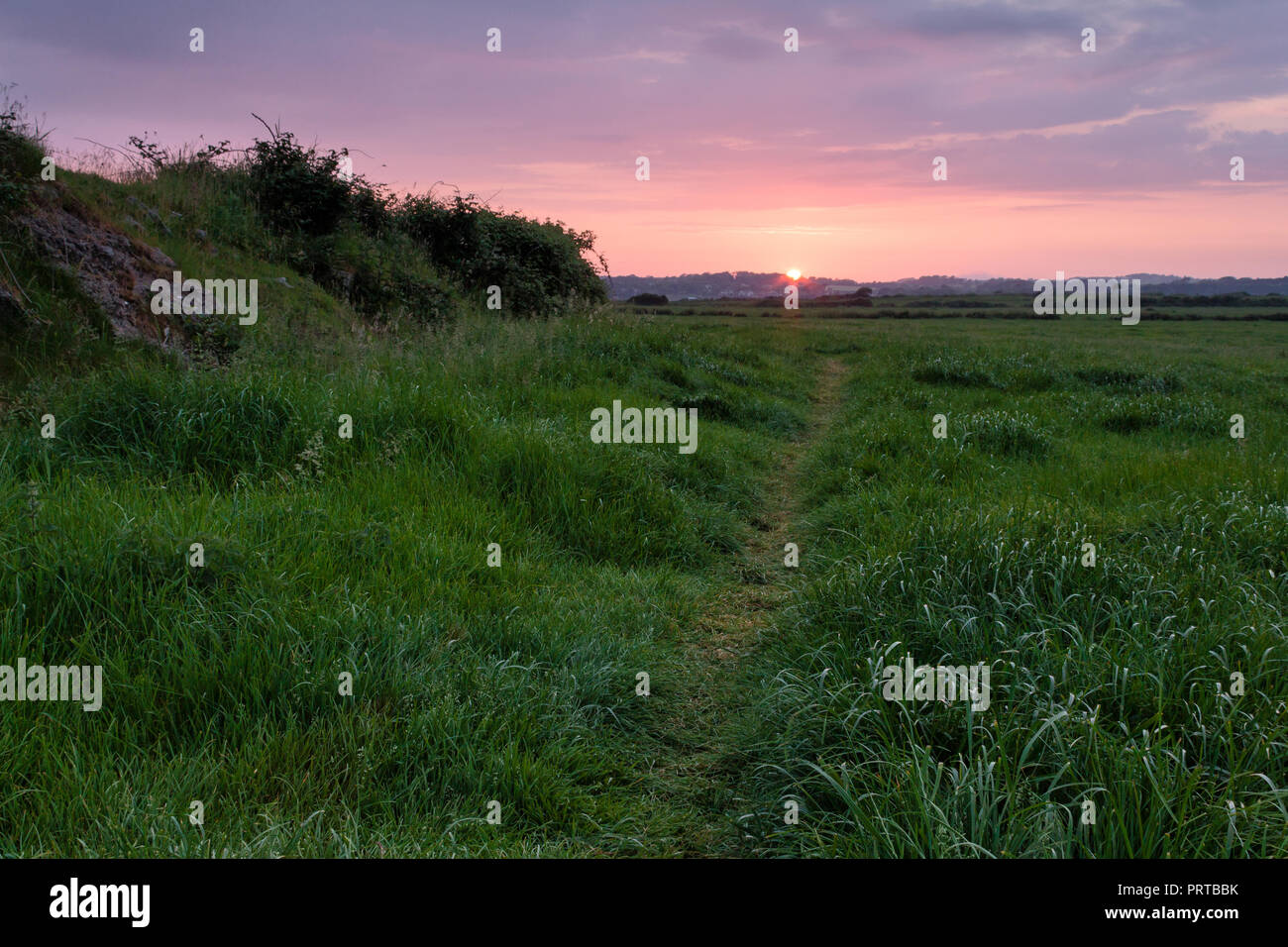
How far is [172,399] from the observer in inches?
243

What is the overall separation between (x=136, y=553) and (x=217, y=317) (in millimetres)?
6106

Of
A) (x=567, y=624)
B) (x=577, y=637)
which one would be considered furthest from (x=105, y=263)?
(x=577, y=637)

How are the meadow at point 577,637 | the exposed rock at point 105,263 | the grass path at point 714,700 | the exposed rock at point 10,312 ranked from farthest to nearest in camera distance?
the exposed rock at point 105,263, the exposed rock at point 10,312, the grass path at point 714,700, the meadow at point 577,637

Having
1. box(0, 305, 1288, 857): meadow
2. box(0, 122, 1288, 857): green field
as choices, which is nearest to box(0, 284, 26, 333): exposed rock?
box(0, 122, 1288, 857): green field

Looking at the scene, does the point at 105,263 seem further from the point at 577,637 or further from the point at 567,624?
the point at 577,637

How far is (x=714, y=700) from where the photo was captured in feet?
13.8

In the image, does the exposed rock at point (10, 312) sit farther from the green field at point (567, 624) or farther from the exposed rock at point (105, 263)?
the exposed rock at point (105, 263)

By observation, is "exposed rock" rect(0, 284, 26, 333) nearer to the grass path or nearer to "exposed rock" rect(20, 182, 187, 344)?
"exposed rock" rect(20, 182, 187, 344)

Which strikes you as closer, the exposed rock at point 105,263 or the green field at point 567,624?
the green field at point 567,624

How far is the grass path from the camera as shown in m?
3.24

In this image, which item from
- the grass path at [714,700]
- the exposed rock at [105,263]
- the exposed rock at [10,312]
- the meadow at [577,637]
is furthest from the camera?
the exposed rock at [105,263]

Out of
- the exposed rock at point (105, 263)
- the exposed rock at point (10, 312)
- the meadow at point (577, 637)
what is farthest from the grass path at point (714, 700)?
the exposed rock at point (10, 312)

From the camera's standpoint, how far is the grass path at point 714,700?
324cm
